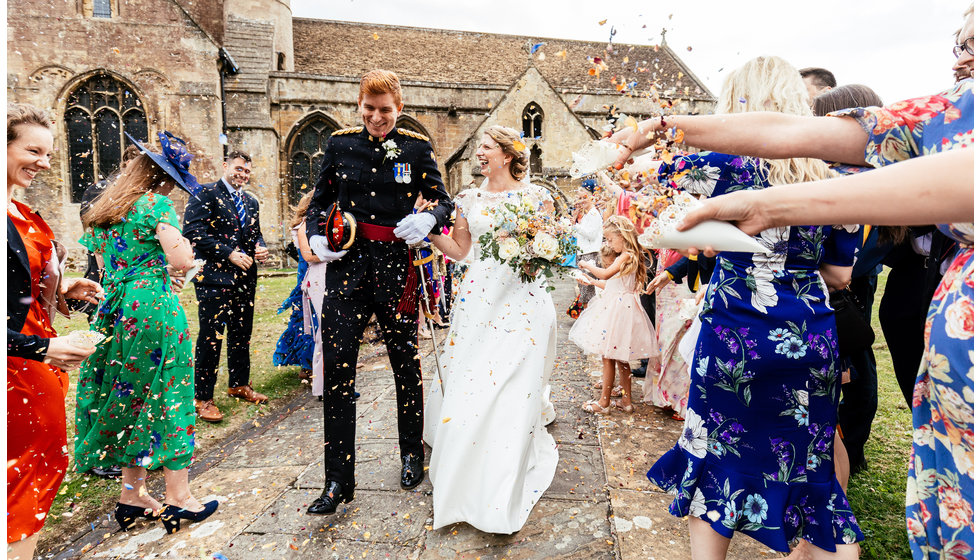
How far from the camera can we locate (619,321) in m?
4.98

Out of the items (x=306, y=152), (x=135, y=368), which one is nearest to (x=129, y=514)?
(x=135, y=368)

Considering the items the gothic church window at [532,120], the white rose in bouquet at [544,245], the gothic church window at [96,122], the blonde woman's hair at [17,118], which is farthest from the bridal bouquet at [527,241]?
the gothic church window at [96,122]

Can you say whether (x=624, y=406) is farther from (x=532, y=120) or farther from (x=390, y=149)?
(x=532, y=120)

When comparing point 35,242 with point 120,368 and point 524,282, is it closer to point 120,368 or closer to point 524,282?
point 120,368

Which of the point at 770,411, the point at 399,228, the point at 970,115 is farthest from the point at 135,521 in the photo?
the point at 970,115

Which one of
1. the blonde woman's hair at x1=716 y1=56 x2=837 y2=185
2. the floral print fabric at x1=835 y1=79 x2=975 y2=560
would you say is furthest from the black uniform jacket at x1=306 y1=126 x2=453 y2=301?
the floral print fabric at x1=835 y1=79 x2=975 y2=560

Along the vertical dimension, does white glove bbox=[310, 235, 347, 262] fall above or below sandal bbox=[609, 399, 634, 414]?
above

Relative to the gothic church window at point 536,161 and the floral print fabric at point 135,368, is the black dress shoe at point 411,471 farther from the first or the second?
the gothic church window at point 536,161

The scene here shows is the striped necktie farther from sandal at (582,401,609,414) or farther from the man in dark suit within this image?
sandal at (582,401,609,414)

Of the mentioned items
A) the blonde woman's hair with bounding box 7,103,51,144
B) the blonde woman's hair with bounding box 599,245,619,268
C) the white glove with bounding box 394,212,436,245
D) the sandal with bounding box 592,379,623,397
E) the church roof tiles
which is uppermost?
the church roof tiles

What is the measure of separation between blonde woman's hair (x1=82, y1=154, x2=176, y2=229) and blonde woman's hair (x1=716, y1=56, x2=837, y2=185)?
3329 millimetres

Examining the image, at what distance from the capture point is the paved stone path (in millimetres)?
2707

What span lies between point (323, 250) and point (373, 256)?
330 millimetres

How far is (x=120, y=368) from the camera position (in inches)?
121
